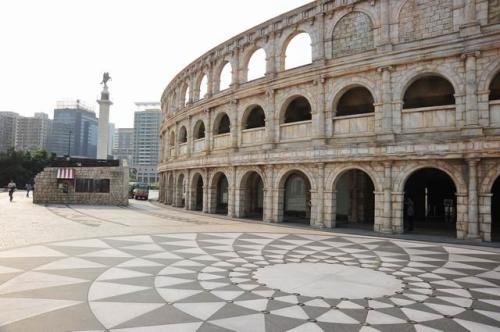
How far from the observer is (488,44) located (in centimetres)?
1406

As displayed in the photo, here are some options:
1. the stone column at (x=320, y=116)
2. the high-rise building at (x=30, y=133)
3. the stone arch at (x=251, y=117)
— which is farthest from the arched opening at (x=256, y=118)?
the high-rise building at (x=30, y=133)

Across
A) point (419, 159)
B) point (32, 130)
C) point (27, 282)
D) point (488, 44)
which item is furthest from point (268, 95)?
point (32, 130)

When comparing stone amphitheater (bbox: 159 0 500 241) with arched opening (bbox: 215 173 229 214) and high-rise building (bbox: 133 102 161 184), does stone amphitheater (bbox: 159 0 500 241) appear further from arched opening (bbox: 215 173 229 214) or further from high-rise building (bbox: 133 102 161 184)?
high-rise building (bbox: 133 102 161 184)

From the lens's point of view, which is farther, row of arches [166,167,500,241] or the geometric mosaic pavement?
row of arches [166,167,500,241]

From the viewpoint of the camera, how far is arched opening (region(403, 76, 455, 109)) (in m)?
17.0

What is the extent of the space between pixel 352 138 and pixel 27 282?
47.2 feet

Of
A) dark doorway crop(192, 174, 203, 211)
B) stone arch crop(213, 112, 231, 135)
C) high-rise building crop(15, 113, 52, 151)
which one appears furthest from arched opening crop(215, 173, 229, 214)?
high-rise building crop(15, 113, 52, 151)

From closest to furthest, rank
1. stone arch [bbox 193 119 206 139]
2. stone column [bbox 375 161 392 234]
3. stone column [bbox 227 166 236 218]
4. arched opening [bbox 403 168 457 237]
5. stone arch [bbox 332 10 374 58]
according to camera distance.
A: stone column [bbox 375 161 392 234]
stone arch [bbox 332 10 374 58]
arched opening [bbox 403 168 457 237]
stone column [bbox 227 166 236 218]
stone arch [bbox 193 119 206 139]

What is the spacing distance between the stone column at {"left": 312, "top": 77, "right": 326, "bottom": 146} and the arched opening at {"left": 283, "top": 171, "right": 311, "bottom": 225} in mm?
5872

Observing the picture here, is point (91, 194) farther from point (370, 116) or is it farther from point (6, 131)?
point (6, 131)

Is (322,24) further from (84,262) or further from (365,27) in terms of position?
(84,262)

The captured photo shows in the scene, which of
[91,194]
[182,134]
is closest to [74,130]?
[91,194]

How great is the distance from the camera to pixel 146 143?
494ft

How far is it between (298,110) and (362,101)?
14.2 feet
